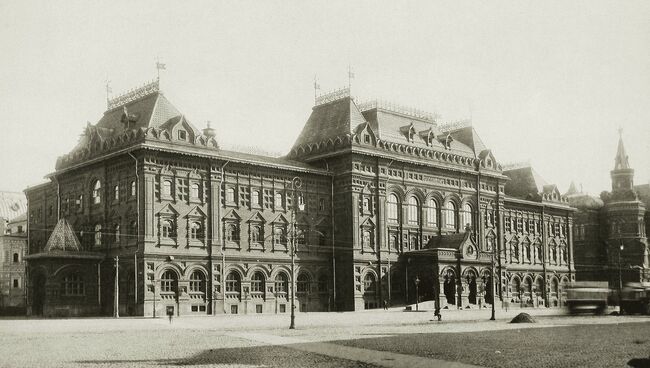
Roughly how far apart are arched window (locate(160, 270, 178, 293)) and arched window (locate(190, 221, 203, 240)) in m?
3.36

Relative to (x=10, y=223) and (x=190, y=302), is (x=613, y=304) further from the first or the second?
(x=10, y=223)

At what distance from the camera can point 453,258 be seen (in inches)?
2768

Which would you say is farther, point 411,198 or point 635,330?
point 411,198

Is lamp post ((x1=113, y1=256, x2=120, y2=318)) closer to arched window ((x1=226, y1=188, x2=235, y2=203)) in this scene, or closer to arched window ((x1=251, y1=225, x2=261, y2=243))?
arched window ((x1=226, y1=188, x2=235, y2=203))

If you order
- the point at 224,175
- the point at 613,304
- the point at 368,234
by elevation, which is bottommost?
the point at 613,304

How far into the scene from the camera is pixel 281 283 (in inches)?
2547

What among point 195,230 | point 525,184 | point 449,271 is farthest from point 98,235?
point 525,184

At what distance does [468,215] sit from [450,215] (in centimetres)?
293

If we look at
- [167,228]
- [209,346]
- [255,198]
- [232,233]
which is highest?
[255,198]

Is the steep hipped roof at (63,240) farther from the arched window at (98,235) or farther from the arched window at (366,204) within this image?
the arched window at (366,204)

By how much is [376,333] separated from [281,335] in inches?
182

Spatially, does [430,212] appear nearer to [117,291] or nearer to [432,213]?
[432,213]

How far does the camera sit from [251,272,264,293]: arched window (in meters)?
62.5

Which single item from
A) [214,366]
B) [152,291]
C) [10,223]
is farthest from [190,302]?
[10,223]
